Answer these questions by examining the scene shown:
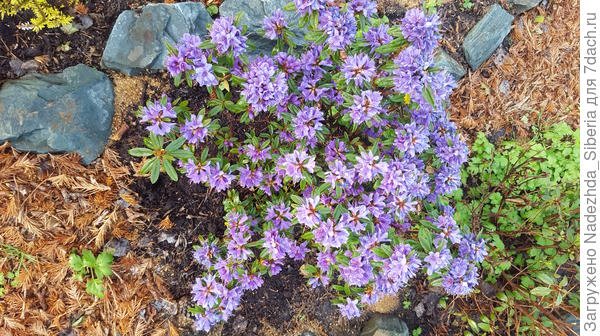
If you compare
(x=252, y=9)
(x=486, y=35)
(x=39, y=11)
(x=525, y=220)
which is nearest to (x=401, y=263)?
(x=525, y=220)

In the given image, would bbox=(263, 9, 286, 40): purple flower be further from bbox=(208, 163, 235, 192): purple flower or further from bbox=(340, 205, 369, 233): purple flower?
A: bbox=(340, 205, 369, 233): purple flower

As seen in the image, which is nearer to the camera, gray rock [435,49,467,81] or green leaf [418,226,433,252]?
green leaf [418,226,433,252]

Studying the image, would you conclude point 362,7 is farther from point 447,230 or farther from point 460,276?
point 460,276

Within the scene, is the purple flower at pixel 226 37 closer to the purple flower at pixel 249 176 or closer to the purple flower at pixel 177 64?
the purple flower at pixel 177 64

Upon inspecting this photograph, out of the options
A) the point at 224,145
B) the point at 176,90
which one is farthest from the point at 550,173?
the point at 176,90

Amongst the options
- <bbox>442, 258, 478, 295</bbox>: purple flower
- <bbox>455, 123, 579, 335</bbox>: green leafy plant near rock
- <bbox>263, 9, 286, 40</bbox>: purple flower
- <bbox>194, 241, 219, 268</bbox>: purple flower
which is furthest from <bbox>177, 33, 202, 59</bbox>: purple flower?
<bbox>455, 123, 579, 335</bbox>: green leafy plant near rock
